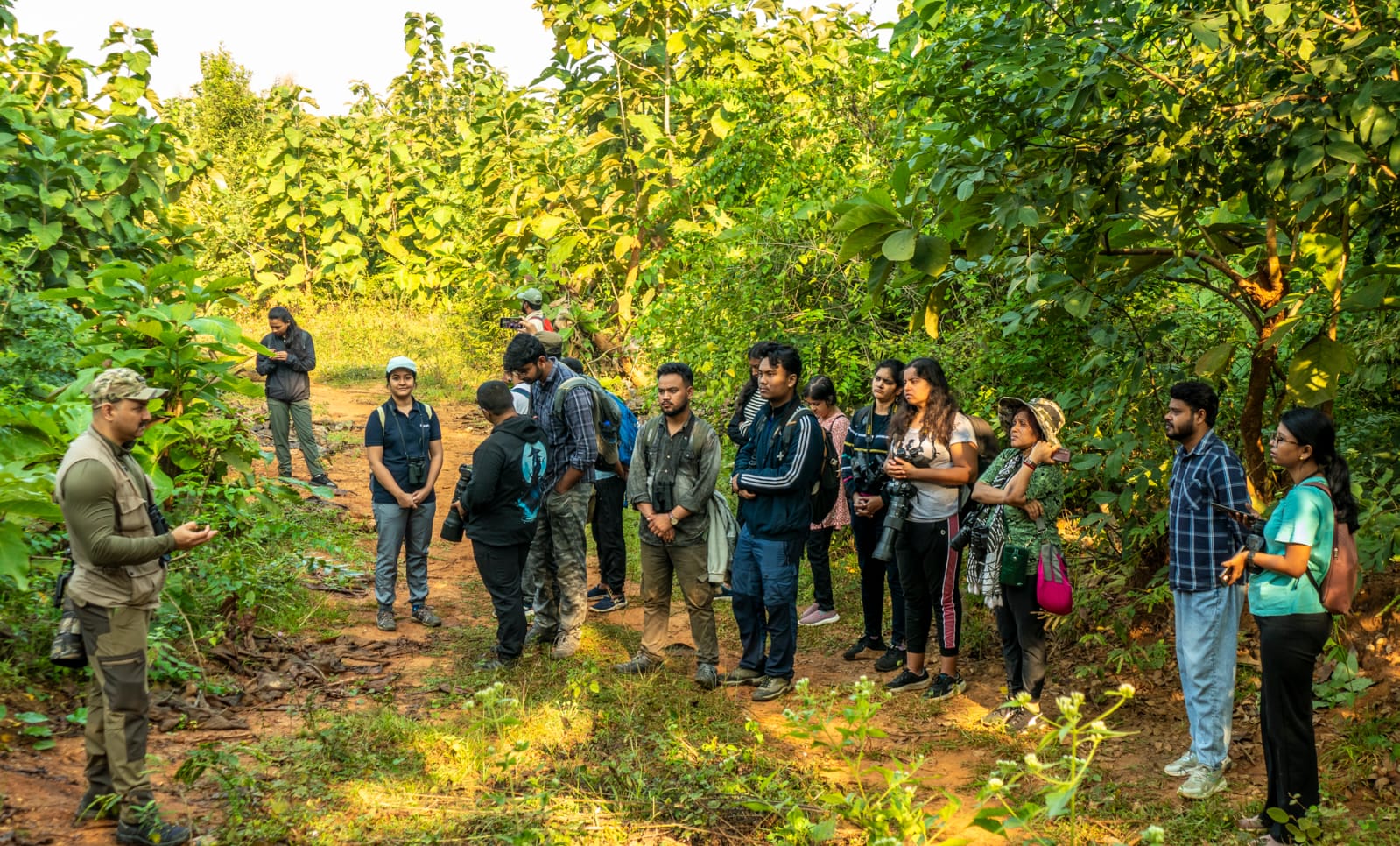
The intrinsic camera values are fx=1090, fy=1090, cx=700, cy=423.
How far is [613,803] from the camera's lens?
4.59 metres

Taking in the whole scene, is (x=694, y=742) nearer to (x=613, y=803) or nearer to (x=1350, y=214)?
(x=613, y=803)

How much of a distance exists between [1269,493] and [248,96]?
1012 inches

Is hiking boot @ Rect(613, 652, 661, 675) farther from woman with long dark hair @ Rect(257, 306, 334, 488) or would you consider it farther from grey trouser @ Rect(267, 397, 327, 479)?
grey trouser @ Rect(267, 397, 327, 479)

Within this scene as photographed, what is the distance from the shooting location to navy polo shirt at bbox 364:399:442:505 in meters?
7.31

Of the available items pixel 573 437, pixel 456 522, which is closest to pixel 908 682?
pixel 573 437

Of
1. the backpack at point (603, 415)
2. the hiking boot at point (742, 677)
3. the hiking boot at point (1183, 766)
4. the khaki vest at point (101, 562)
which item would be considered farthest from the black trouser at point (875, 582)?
the khaki vest at point (101, 562)

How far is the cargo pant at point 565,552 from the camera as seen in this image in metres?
6.71

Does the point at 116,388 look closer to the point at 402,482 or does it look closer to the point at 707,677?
the point at 402,482

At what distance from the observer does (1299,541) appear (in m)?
4.11

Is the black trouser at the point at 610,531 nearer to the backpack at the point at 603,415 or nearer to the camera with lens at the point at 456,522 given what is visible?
the backpack at the point at 603,415

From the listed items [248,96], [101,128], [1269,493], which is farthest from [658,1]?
[248,96]

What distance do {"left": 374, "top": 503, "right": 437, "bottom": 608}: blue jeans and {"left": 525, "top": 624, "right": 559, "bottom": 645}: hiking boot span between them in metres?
1.01

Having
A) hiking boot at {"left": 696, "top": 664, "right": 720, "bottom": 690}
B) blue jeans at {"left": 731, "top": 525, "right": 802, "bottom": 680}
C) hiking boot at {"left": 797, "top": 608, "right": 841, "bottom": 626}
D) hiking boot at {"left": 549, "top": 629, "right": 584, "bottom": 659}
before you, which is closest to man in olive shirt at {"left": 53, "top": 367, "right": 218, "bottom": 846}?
hiking boot at {"left": 549, "top": 629, "right": 584, "bottom": 659}

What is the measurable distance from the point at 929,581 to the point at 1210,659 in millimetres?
1720
